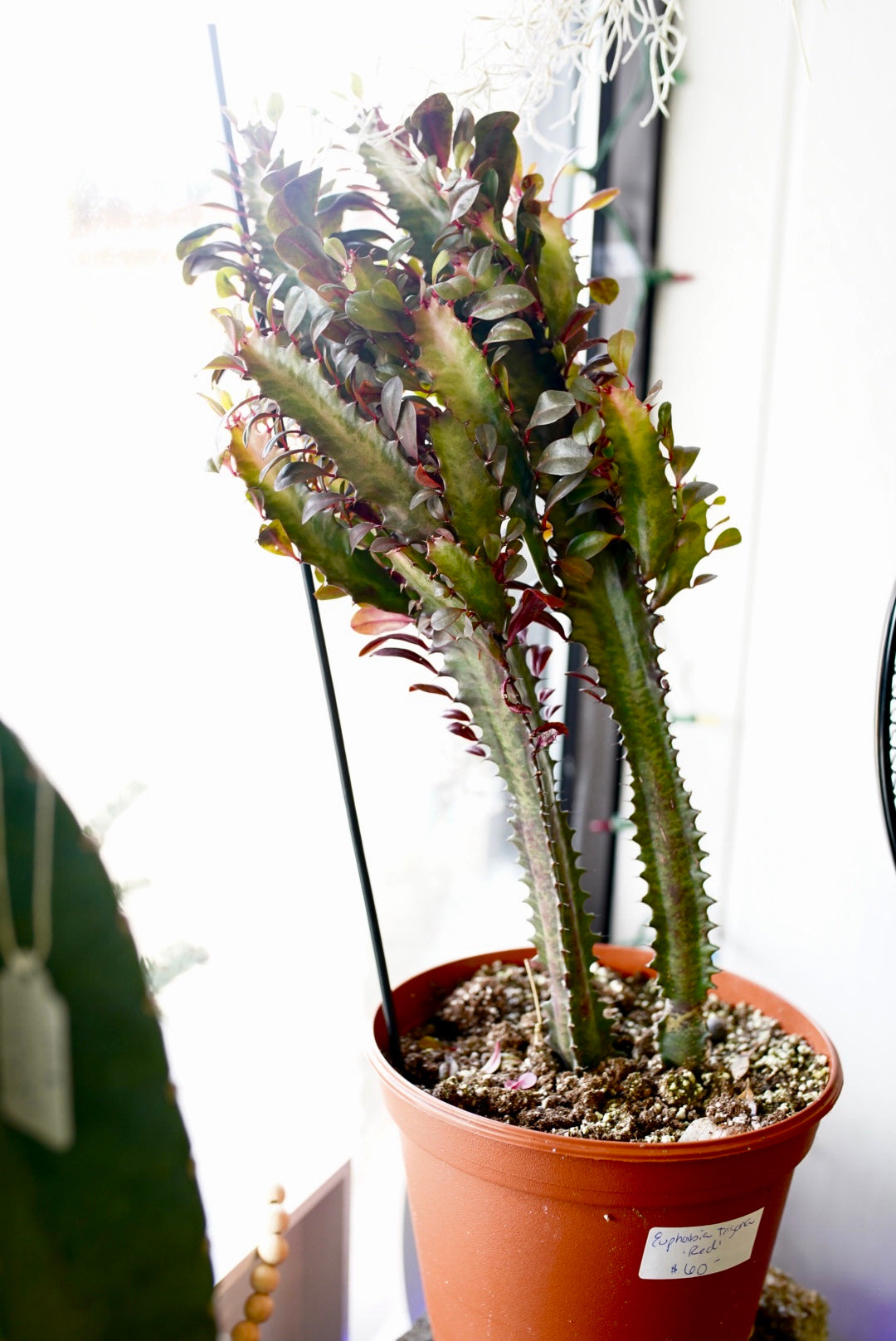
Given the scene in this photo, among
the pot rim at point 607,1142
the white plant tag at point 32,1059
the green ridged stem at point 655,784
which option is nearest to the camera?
the white plant tag at point 32,1059

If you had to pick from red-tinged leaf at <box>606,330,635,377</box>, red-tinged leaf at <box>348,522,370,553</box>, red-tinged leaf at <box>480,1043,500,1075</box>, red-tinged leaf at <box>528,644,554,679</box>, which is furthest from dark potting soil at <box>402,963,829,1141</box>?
red-tinged leaf at <box>606,330,635,377</box>

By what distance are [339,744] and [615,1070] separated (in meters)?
0.31

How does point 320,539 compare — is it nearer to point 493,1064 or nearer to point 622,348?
point 622,348

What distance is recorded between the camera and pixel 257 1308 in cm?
71

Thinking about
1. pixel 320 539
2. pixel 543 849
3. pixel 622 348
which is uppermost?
pixel 622 348

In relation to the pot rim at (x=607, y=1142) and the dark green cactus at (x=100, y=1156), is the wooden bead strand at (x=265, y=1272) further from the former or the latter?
the dark green cactus at (x=100, y=1156)

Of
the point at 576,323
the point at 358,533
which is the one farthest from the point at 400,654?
the point at 576,323

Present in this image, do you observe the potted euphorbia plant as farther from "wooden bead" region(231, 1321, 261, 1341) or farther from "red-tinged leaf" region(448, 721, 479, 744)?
"wooden bead" region(231, 1321, 261, 1341)

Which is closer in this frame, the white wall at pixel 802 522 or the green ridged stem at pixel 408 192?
the green ridged stem at pixel 408 192

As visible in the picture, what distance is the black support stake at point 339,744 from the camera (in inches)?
25.9

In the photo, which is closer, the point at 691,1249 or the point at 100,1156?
the point at 100,1156

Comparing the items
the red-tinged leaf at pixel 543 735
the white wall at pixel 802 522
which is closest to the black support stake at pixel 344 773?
the red-tinged leaf at pixel 543 735

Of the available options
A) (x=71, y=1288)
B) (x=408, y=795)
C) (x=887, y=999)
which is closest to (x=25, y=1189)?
(x=71, y=1288)

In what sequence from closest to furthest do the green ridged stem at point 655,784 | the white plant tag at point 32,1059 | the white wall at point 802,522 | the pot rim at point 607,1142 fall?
the white plant tag at point 32,1059
the pot rim at point 607,1142
the green ridged stem at point 655,784
the white wall at point 802,522
